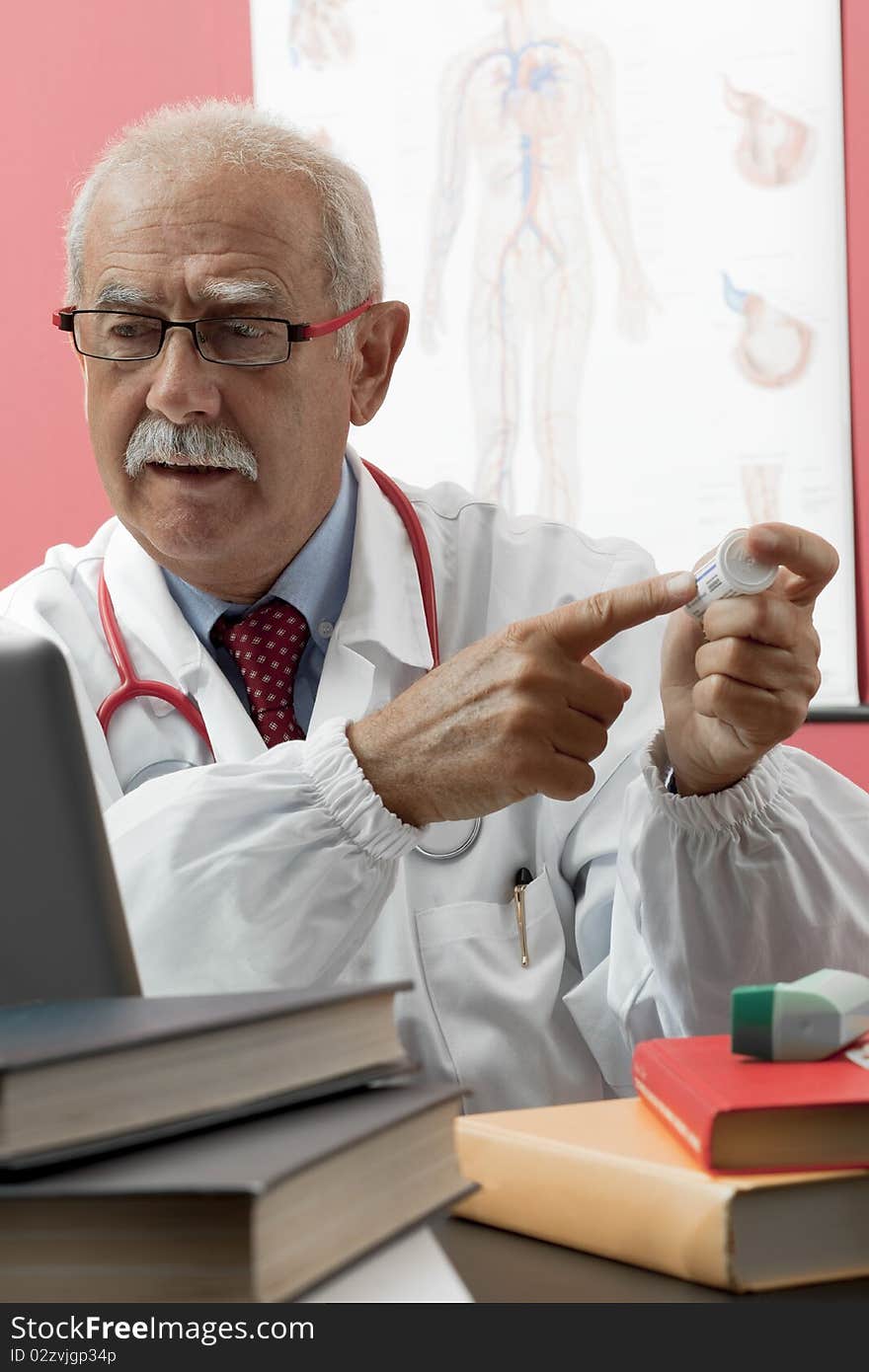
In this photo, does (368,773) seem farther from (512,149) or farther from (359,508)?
(512,149)

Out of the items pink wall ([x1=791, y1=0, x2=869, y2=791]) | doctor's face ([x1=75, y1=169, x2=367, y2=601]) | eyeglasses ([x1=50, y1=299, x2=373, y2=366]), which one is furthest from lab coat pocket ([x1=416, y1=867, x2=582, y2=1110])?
pink wall ([x1=791, y1=0, x2=869, y2=791])

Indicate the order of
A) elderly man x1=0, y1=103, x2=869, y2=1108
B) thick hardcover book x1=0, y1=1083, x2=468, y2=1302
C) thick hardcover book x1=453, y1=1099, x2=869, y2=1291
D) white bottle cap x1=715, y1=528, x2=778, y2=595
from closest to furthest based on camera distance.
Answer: thick hardcover book x1=0, y1=1083, x2=468, y2=1302 < thick hardcover book x1=453, y1=1099, x2=869, y2=1291 < white bottle cap x1=715, y1=528, x2=778, y2=595 < elderly man x1=0, y1=103, x2=869, y2=1108

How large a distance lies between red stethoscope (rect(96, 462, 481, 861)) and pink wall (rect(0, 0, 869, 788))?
1.24m

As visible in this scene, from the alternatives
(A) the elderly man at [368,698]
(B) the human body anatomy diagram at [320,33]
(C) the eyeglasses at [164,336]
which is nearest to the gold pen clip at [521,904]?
(A) the elderly man at [368,698]

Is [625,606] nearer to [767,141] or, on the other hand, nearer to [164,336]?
[164,336]

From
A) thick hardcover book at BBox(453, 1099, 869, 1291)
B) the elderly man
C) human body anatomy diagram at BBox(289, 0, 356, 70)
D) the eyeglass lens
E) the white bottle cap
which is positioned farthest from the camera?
human body anatomy diagram at BBox(289, 0, 356, 70)

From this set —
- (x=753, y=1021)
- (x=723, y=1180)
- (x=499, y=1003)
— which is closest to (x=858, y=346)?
(x=499, y=1003)

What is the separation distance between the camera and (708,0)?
245cm

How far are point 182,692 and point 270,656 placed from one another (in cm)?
10

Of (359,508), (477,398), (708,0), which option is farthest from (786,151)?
(359,508)

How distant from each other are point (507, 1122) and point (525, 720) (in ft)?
1.41

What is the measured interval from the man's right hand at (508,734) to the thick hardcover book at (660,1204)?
42 cm

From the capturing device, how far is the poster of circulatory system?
2410mm

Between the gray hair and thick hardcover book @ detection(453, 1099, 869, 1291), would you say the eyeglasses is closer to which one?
the gray hair
